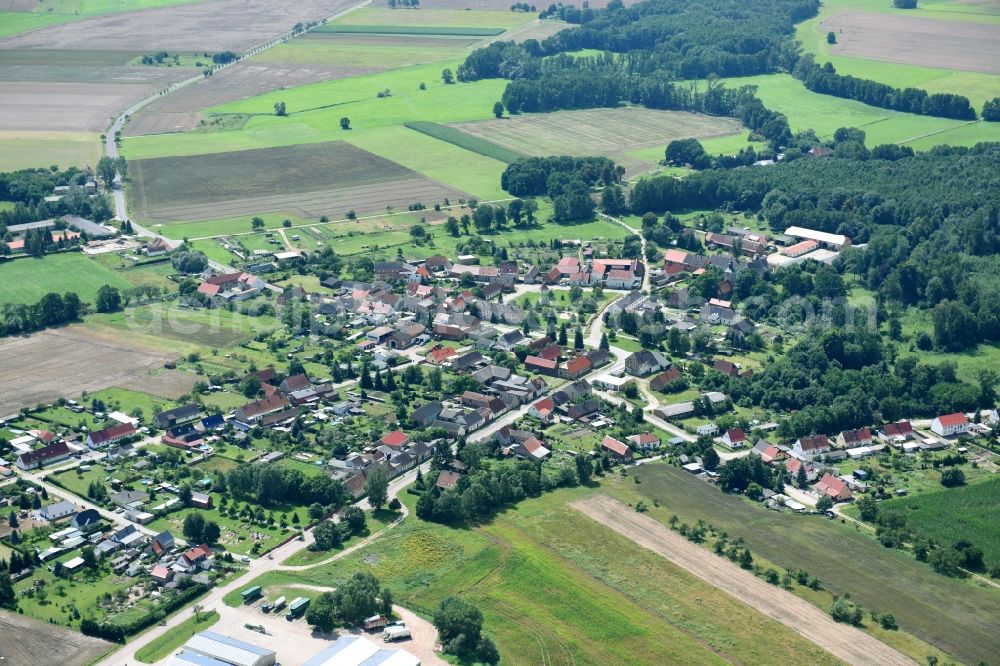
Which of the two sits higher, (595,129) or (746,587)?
(595,129)

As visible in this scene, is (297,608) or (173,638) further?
(297,608)

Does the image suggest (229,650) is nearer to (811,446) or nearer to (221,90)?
(811,446)

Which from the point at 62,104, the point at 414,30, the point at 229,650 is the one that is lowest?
the point at 229,650

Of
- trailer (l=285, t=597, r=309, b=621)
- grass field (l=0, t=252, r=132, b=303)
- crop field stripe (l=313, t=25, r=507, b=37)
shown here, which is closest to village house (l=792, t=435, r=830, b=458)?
trailer (l=285, t=597, r=309, b=621)

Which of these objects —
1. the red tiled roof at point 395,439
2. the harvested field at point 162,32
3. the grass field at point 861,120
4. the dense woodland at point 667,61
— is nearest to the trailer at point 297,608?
the red tiled roof at point 395,439

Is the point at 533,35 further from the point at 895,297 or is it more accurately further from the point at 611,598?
the point at 611,598

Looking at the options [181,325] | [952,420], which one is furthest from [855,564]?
[181,325]

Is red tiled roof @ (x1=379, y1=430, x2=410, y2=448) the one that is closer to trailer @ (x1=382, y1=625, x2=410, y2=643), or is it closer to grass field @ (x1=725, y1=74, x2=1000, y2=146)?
trailer @ (x1=382, y1=625, x2=410, y2=643)

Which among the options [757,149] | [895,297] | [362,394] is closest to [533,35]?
[757,149]
